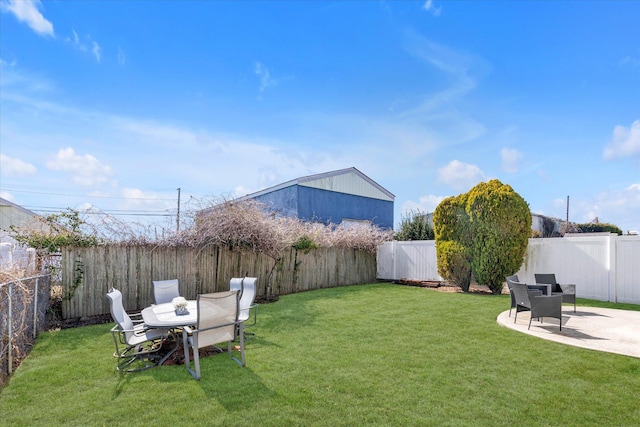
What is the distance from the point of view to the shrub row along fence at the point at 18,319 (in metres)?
4.00

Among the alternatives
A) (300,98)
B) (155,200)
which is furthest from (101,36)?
(155,200)

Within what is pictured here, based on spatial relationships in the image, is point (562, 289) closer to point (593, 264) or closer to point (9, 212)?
point (593, 264)

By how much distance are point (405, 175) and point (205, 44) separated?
25.1ft

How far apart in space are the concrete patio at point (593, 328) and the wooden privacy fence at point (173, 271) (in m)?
6.39

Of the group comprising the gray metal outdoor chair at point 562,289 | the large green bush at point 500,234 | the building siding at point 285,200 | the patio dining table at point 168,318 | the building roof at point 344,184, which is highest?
the building roof at point 344,184

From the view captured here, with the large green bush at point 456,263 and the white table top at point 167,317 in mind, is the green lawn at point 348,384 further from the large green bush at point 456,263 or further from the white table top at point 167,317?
the large green bush at point 456,263

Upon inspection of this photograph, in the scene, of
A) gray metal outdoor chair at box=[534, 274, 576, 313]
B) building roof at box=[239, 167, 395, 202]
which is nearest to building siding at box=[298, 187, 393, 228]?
building roof at box=[239, 167, 395, 202]

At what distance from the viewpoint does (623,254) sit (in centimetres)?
862

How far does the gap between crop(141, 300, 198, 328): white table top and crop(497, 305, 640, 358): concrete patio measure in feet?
17.8

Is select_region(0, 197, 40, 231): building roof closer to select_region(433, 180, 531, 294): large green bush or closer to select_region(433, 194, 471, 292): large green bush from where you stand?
select_region(433, 194, 471, 292): large green bush

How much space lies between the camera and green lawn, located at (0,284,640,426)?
2.94 meters

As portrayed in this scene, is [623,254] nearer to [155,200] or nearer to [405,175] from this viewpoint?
[405,175]

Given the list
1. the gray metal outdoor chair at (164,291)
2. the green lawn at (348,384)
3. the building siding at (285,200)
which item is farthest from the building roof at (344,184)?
the green lawn at (348,384)

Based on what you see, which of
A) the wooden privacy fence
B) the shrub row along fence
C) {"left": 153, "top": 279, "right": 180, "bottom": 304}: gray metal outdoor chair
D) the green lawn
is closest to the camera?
the green lawn
